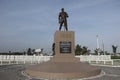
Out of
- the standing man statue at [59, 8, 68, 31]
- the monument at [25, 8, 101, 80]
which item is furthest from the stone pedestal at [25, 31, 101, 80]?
the standing man statue at [59, 8, 68, 31]

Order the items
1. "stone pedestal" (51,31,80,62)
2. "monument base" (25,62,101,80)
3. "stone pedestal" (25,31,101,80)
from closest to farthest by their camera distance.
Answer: "monument base" (25,62,101,80) → "stone pedestal" (25,31,101,80) → "stone pedestal" (51,31,80,62)

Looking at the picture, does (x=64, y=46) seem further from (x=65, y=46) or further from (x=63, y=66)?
(x=63, y=66)

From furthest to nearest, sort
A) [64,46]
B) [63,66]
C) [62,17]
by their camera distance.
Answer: [62,17] → [64,46] → [63,66]

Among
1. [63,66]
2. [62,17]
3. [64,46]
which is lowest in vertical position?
[63,66]

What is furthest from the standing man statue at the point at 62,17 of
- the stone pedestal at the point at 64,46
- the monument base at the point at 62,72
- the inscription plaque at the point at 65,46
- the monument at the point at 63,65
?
the monument base at the point at 62,72

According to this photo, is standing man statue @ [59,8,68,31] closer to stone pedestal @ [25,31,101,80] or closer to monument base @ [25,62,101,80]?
stone pedestal @ [25,31,101,80]

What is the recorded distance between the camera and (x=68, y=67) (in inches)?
550

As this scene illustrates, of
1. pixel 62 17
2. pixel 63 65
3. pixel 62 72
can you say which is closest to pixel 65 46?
pixel 63 65

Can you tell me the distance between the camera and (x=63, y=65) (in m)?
14.5

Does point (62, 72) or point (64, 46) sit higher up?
point (64, 46)

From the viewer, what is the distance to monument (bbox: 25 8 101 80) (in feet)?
41.9

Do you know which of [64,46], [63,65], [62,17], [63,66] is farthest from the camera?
[62,17]

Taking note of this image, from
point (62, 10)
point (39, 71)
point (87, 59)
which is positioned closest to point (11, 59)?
point (87, 59)

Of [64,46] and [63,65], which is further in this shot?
[64,46]
